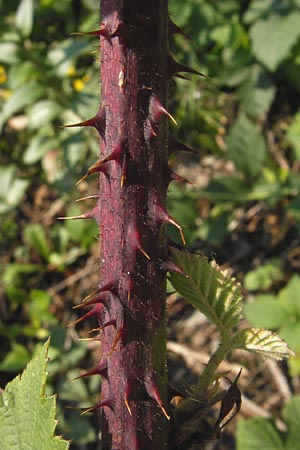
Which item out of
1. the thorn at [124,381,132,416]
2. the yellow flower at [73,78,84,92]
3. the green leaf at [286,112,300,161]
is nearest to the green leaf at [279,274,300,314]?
the green leaf at [286,112,300,161]

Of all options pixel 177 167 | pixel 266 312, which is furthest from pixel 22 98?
pixel 266 312

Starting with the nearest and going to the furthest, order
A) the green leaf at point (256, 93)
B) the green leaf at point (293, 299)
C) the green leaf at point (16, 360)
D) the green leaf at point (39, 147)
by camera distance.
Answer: the green leaf at point (293, 299), the green leaf at point (16, 360), the green leaf at point (39, 147), the green leaf at point (256, 93)

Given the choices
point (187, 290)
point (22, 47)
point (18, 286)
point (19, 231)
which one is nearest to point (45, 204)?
point (19, 231)

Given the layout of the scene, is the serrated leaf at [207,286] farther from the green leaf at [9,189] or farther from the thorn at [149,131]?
the green leaf at [9,189]

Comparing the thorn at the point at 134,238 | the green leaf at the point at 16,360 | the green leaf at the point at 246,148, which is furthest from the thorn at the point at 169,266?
Result: the green leaf at the point at 246,148

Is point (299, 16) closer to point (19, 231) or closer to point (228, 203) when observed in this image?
point (228, 203)

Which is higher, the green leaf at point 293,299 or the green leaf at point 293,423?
the green leaf at point 293,299
